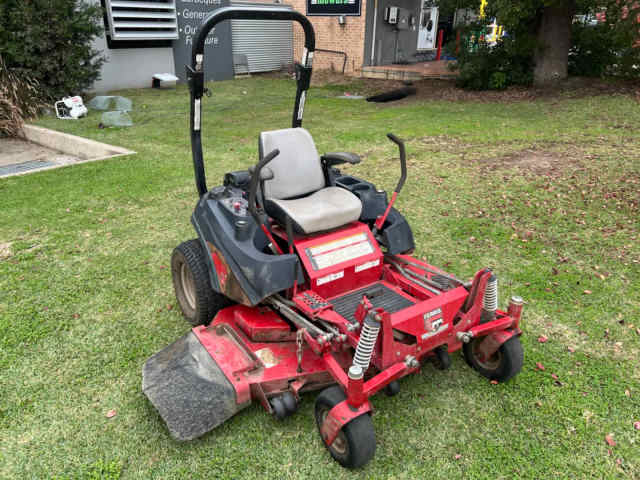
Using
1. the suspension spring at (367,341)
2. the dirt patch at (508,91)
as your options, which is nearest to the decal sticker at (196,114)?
the suspension spring at (367,341)

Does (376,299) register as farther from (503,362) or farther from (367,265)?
(503,362)

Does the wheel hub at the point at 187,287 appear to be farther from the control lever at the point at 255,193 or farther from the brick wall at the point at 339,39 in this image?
the brick wall at the point at 339,39

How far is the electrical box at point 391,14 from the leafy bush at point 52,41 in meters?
8.71

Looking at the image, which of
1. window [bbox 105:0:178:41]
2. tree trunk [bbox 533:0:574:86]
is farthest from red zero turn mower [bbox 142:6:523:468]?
window [bbox 105:0:178:41]

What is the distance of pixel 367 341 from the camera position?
2217 millimetres

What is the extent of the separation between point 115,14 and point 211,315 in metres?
12.3

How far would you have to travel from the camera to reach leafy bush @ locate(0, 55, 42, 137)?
29.9 ft

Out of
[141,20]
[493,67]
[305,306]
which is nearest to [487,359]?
[305,306]

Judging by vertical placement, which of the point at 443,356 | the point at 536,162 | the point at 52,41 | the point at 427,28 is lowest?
the point at 443,356

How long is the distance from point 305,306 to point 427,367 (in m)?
0.94

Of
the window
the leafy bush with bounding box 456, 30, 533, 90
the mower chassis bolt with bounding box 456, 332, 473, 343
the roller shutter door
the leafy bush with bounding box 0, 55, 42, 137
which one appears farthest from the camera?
the roller shutter door

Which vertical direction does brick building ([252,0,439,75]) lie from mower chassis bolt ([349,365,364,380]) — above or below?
above

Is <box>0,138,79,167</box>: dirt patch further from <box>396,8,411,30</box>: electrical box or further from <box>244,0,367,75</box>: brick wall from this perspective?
<box>396,8,411,30</box>: electrical box

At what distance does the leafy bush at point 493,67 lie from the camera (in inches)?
458
